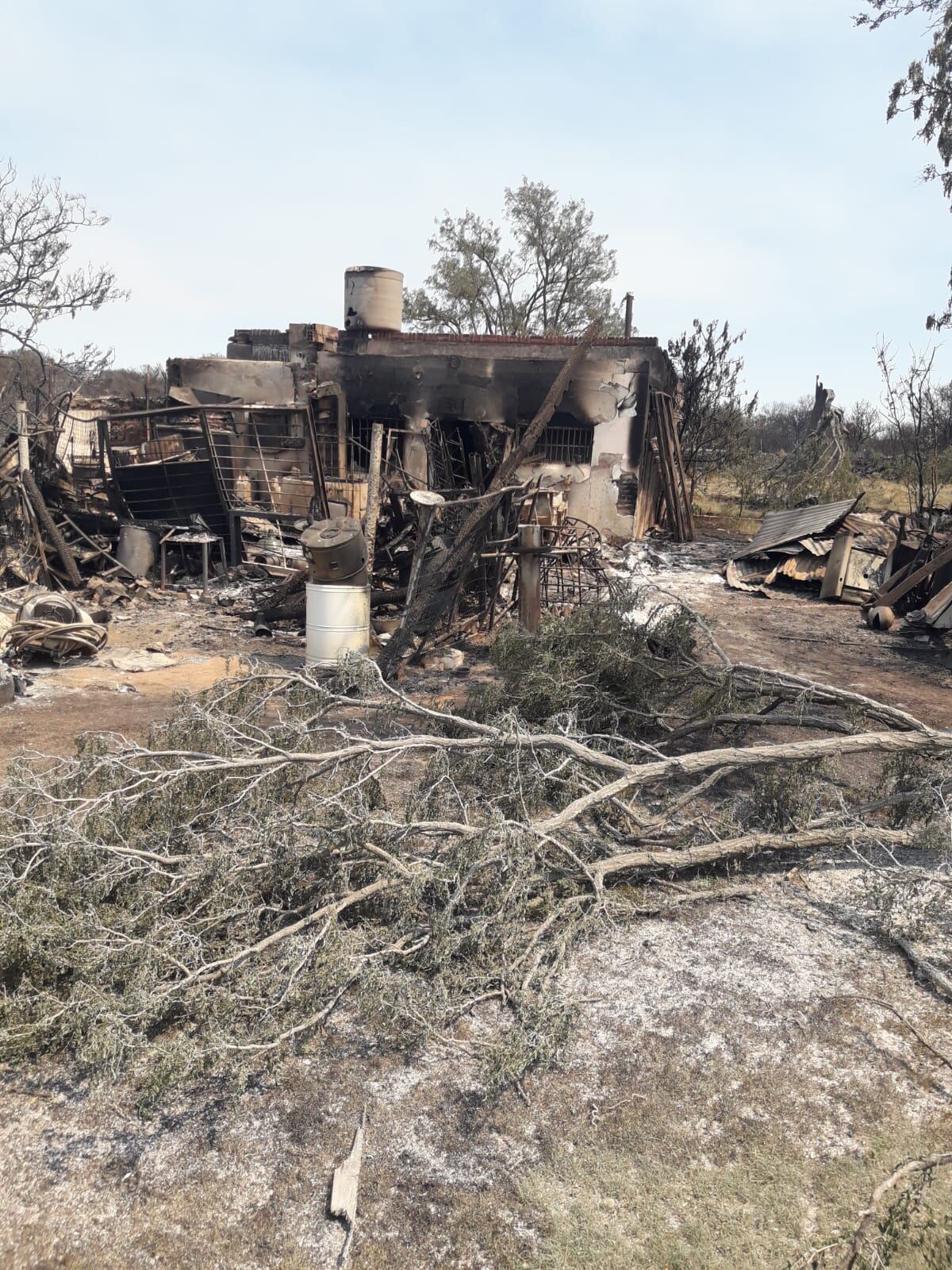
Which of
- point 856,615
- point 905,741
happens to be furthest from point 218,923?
point 856,615

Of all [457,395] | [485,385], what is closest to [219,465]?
[457,395]

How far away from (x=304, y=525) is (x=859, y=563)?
7.64 m

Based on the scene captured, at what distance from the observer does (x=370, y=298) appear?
16.1 meters

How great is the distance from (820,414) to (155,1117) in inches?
1047

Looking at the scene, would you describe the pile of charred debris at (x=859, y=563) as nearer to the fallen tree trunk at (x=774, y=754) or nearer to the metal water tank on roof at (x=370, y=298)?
the fallen tree trunk at (x=774, y=754)

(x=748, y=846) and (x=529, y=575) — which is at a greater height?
(x=529, y=575)

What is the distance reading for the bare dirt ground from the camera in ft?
7.20

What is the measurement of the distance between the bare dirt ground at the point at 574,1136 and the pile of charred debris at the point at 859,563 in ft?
25.1

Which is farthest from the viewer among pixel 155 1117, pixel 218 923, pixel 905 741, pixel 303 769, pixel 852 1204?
pixel 905 741

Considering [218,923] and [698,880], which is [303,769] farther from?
[698,880]

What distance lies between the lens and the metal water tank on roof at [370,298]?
16000 mm

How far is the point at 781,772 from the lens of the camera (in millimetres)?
4496

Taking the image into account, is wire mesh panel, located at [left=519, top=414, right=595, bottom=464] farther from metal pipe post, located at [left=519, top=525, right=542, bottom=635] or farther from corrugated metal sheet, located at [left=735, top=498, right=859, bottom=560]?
metal pipe post, located at [left=519, top=525, right=542, bottom=635]

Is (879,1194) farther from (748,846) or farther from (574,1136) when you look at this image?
(748,846)
